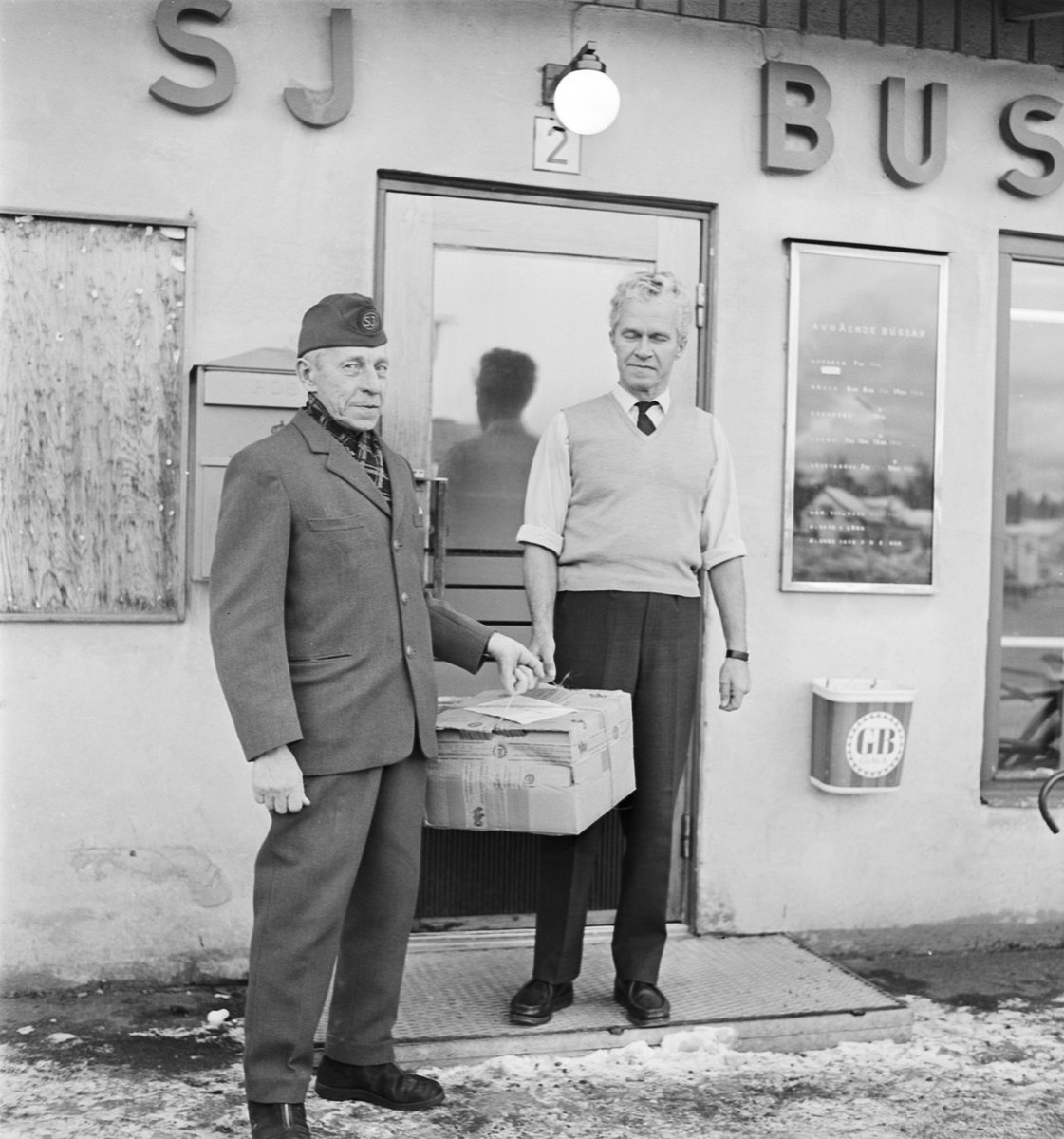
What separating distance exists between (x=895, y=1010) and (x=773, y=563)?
1.51 m

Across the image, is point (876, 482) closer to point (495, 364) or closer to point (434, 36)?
point (495, 364)

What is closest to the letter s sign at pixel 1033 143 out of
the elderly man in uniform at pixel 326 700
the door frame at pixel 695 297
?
the door frame at pixel 695 297

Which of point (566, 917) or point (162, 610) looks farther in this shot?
point (162, 610)

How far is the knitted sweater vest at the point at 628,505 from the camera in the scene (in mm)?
3680

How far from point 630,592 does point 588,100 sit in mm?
1566

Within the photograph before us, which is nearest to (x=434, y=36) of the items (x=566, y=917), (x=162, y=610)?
(x=162, y=610)

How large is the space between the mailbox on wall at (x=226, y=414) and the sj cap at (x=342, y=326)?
2.88ft

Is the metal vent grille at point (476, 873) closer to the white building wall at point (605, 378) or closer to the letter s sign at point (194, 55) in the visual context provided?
the white building wall at point (605, 378)

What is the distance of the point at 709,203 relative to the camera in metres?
4.45

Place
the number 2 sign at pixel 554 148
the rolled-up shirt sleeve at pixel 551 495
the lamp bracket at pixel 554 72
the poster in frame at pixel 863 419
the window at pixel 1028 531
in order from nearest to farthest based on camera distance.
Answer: the rolled-up shirt sleeve at pixel 551 495
the lamp bracket at pixel 554 72
the number 2 sign at pixel 554 148
the poster in frame at pixel 863 419
the window at pixel 1028 531

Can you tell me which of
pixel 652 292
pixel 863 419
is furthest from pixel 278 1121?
pixel 863 419

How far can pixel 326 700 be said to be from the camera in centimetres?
297

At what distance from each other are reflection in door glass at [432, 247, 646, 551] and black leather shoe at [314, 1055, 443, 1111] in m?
1.75

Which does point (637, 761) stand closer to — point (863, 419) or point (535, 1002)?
point (535, 1002)
